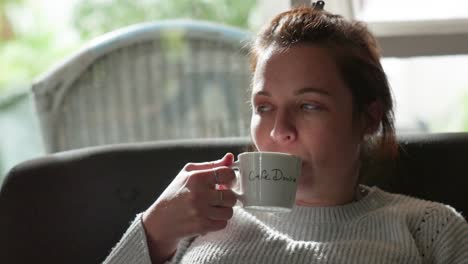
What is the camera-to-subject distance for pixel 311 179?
132cm

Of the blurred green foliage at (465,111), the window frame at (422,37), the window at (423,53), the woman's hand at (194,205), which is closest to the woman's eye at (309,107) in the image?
the woman's hand at (194,205)

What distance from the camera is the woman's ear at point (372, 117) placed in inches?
56.8

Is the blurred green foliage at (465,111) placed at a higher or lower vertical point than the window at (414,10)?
lower

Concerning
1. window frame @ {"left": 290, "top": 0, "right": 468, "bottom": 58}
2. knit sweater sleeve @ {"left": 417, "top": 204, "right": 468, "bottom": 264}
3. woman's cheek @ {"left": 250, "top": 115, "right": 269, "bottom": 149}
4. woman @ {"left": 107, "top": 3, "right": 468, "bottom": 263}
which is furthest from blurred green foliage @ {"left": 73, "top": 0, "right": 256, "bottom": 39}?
knit sweater sleeve @ {"left": 417, "top": 204, "right": 468, "bottom": 264}

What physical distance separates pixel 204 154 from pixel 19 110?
5.01 ft

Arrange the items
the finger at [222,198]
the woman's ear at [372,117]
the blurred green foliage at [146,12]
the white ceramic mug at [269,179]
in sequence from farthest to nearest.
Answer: the blurred green foliage at [146,12]
the woman's ear at [372,117]
the finger at [222,198]
the white ceramic mug at [269,179]

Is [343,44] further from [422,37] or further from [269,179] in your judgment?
[422,37]

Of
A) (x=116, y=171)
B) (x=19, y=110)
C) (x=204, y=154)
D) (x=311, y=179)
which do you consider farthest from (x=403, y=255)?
(x=19, y=110)

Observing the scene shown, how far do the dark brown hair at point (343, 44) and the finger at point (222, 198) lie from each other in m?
0.32

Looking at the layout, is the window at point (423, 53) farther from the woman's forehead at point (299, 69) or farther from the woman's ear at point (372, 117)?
the woman's forehead at point (299, 69)

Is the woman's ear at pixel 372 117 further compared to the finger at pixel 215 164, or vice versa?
the woman's ear at pixel 372 117

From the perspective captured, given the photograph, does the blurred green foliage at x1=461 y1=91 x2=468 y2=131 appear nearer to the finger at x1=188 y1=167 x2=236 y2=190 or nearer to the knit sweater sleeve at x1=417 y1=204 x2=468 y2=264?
the knit sweater sleeve at x1=417 y1=204 x2=468 y2=264

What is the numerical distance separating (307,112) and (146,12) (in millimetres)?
1794

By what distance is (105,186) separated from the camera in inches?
62.5
